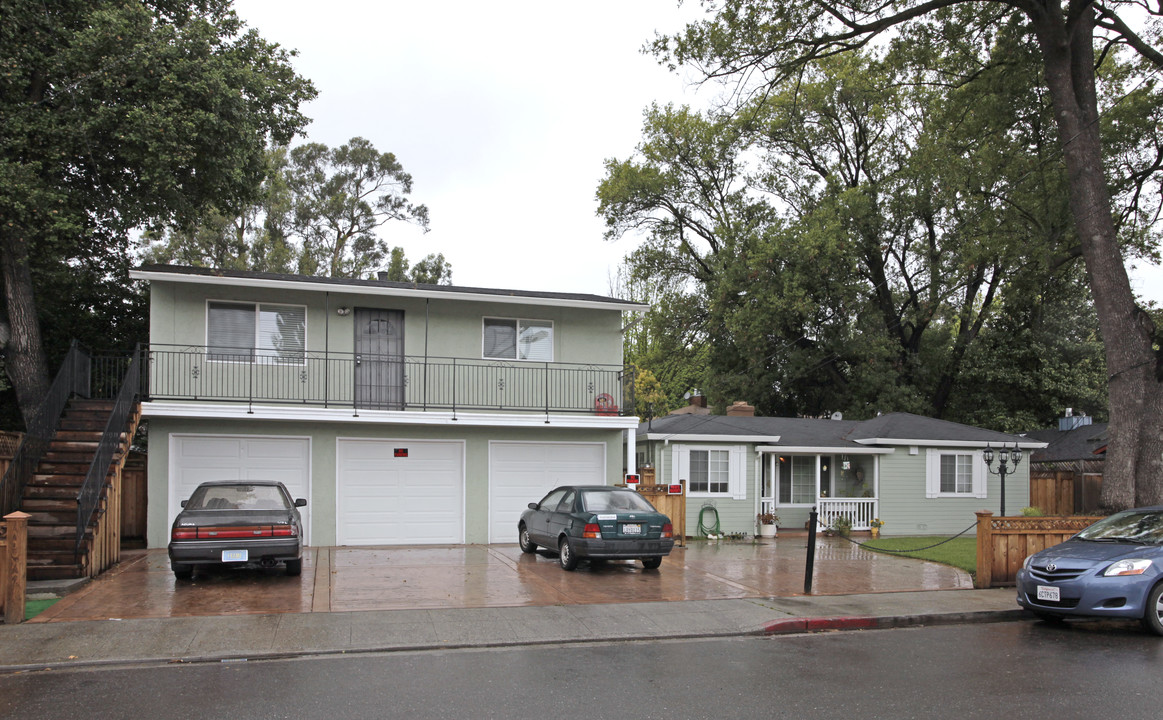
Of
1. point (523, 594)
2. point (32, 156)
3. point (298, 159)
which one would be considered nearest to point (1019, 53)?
point (523, 594)

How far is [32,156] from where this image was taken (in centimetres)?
1581

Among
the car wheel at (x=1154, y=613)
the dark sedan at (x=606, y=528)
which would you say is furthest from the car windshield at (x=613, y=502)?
the car wheel at (x=1154, y=613)

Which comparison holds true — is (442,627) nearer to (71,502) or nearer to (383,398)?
(71,502)

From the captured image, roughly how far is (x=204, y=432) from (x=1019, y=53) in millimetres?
17352

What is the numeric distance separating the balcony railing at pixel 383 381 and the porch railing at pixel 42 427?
50.6 inches

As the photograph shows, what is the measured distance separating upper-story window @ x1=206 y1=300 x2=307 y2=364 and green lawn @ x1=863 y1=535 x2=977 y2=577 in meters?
12.6

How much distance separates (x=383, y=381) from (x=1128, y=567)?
13.4 m

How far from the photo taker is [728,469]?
21156 mm

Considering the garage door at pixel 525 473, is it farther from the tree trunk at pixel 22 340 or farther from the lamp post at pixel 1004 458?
the lamp post at pixel 1004 458

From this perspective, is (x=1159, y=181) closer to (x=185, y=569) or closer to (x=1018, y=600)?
(x=1018, y=600)

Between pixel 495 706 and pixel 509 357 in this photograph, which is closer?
pixel 495 706

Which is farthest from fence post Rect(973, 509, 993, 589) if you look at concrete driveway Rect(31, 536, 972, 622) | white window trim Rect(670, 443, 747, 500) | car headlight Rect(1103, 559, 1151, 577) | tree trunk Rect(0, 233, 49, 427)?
tree trunk Rect(0, 233, 49, 427)

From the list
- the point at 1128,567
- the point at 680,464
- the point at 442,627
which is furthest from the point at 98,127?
the point at 1128,567

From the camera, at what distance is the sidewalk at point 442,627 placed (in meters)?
8.49
